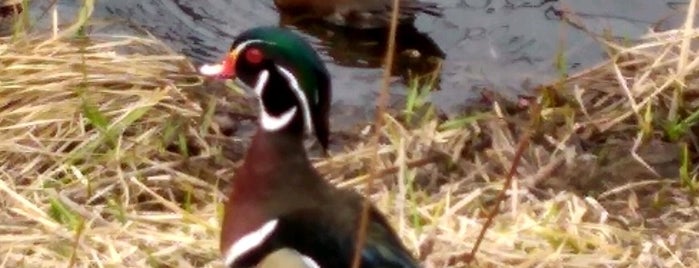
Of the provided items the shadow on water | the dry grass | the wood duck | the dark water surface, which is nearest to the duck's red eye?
the dry grass

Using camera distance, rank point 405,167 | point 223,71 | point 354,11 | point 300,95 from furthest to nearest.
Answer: point 354,11 < point 405,167 < point 223,71 < point 300,95

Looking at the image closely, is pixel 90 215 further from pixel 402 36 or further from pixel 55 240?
pixel 402 36

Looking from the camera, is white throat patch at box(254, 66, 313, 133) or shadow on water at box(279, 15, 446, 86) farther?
shadow on water at box(279, 15, 446, 86)

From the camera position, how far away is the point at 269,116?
10.1 feet

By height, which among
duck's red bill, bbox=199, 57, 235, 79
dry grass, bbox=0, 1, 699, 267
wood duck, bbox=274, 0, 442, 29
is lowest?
wood duck, bbox=274, 0, 442, 29

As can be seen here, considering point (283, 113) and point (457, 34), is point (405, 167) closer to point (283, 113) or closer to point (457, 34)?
point (283, 113)

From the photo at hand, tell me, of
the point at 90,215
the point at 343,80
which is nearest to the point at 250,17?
the point at 343,80

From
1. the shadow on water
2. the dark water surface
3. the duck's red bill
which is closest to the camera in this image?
the duck's red bill

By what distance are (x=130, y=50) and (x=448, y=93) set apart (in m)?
1.05

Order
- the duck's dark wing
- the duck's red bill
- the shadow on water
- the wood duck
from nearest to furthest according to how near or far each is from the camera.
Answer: the duck's dark wing < the duck's red bill < the shadow on water < the wood duck

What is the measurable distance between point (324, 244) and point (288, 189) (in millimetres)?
183

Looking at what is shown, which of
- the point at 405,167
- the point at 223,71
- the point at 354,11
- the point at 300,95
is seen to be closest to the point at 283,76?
the point at 300,95

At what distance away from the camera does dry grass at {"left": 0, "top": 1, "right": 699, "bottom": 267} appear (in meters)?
3.62

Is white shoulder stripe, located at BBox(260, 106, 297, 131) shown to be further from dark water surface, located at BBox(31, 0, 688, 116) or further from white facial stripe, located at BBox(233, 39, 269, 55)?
dark water surface, located at BBox(31, 0, 688, 116)
